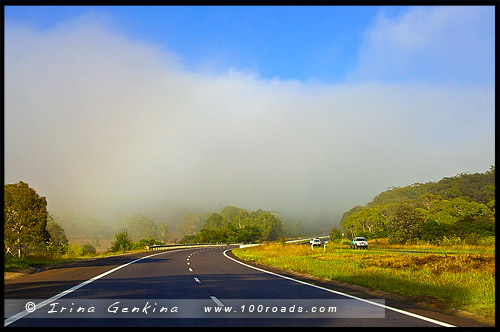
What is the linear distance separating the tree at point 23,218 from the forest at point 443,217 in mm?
50976

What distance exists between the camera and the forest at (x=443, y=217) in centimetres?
6950

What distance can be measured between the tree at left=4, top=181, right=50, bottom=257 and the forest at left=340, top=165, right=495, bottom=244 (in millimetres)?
50976

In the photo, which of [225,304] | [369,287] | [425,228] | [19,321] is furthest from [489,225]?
[19,321]

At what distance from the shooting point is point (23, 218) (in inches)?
1789

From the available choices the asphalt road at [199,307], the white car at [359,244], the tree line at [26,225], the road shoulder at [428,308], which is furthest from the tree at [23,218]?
the white car at [359,244]

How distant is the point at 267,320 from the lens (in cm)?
986

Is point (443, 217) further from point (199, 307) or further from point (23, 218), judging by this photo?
point (199, 307)

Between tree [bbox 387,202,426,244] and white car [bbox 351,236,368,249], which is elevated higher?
tree [bbox 387,202,426,244]

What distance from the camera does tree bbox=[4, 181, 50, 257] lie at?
141 ft

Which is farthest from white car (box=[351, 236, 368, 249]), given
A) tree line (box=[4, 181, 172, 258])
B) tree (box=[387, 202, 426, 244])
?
tree line (box=[4, 181, 172, 258])

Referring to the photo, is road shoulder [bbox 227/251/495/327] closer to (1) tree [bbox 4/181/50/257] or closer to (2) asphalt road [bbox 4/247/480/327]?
(2) asphalt road [bbox 4/247/480/327]

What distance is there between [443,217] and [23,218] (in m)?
83.1

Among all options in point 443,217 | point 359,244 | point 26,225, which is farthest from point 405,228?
point 26,225

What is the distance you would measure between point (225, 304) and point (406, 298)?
19.0 ft
